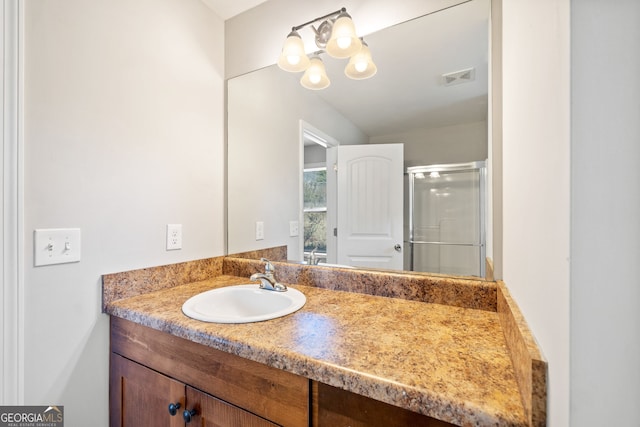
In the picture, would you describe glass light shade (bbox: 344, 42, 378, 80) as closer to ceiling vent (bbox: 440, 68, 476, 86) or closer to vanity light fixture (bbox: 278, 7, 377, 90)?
vanity light fixture (bbox: 278, 7, 377, 90)

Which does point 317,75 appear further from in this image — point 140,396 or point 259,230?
point 140,396

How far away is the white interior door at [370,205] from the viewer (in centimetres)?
123

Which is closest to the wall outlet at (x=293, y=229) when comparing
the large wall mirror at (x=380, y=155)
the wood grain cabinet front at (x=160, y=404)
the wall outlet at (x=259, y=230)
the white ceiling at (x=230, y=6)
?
the large wall mirror at (x=380, y=155)

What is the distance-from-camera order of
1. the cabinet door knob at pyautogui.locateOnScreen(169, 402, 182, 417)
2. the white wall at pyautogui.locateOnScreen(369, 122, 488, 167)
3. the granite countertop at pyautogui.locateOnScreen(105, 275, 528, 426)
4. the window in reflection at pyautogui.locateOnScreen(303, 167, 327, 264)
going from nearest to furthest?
the granite countertop at pyautogui.locateOnScreen(105, 275, 528, 426) < the cabinet door knob at pyautogui.locateOnScreen(169, 402, 182, 417) < the white wall at pyautogui.locateOnScreen(369, 122, 488, 167) < the window in reflection at pyautogui.locateOnScreen(303, 167, 327, 264)

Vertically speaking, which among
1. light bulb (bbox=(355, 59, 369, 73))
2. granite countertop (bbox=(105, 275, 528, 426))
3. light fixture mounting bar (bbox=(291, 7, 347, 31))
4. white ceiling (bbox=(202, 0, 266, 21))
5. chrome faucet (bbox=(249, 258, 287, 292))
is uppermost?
white ceiling (bbox=(202, 0, 266, 21))

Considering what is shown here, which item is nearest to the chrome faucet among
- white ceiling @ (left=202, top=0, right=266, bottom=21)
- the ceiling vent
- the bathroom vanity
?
the bathroom vanity

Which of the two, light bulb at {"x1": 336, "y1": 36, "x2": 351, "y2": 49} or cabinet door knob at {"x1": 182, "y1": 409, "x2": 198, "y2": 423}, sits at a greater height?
light bulb at {"x1": 336, "y1": 36, "x2": 351, "y2": 49}

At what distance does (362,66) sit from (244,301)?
1.18 meters

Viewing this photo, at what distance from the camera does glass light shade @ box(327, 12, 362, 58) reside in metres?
1.17

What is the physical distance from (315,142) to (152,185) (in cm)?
80

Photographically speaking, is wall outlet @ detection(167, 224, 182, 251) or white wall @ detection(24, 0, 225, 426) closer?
white wall @ detection(24, 0, 225, 426)

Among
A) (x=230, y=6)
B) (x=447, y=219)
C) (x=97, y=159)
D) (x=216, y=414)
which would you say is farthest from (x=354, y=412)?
(x=230, y=6)

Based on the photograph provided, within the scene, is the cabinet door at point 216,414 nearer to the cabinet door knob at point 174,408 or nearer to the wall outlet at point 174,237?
the cabinet door knob at point 174,408

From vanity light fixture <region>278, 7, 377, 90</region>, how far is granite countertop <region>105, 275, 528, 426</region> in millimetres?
1026
